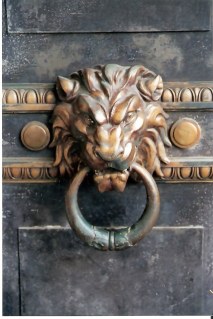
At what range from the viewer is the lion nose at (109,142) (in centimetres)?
66

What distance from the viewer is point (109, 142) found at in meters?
0.67

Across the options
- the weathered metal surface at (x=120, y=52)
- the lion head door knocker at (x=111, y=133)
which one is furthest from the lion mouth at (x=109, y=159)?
the weathered metal surface at (x=120, y=52)

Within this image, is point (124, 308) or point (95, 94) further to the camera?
point (124, 308)

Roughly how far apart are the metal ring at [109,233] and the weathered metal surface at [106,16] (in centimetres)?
19

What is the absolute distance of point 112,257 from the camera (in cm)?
80

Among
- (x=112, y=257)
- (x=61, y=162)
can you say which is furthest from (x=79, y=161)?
(x=112, y=257)

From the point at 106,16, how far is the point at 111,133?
0.17 m

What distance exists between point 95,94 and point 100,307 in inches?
12.4

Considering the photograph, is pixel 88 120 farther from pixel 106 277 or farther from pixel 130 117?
pixel 106 277

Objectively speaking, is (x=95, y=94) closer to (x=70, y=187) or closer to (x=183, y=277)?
(x=70, y=187)

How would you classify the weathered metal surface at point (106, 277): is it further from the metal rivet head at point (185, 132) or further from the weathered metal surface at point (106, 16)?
the weathered metal surface at point (106, 16)

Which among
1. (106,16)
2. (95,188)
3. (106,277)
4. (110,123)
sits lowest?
(106,277)

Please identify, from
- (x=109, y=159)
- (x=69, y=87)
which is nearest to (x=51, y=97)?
(x=69, y=87)

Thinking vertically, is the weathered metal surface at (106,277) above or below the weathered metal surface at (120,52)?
below
